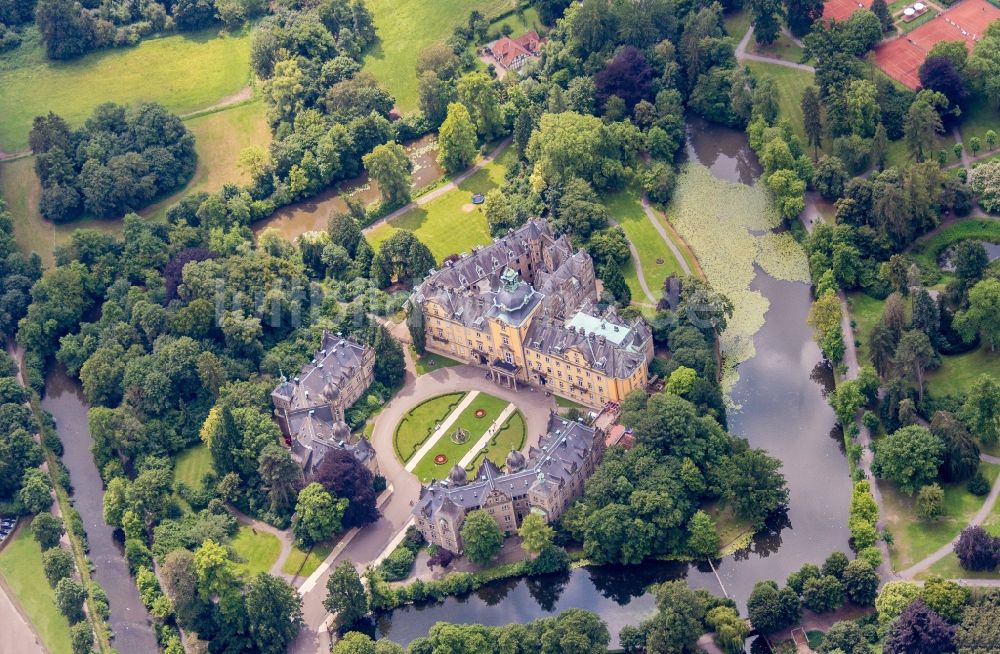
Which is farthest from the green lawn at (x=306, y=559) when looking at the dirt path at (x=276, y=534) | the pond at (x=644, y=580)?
the pond at (x=644, y=580)

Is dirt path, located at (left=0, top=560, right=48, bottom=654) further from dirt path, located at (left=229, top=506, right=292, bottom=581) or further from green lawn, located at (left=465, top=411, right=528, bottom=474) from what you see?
green lawn, located at (left=465, top=411, right=528, bottom=474)

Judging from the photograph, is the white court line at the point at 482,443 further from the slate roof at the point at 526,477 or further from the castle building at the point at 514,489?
the slate roof at the point at 526,477

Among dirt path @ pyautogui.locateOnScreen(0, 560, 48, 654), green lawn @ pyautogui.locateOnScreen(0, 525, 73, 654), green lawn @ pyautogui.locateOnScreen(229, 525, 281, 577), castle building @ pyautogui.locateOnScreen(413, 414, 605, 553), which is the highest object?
castle building @ pyautogui.locateOnScreen(413, 414, 605, 553)

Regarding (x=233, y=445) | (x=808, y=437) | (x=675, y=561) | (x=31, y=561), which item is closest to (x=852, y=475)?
(x=808, y=437)

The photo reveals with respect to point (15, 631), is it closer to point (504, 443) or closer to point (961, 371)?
point (504, 443)

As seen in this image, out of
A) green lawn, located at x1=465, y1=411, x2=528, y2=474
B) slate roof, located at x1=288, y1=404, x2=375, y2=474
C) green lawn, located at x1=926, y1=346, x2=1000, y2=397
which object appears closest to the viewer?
slate roof, located at x1=288, y1=404, x2=375, y2=474

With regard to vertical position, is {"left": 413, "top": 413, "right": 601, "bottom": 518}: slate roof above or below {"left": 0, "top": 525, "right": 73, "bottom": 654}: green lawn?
above

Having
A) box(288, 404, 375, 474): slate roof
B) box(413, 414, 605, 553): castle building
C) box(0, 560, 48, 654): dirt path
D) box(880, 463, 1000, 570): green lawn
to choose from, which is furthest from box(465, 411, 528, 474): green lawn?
box(0, 560, 48, 654): dirt path

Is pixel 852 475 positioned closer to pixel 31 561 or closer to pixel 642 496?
pixel 642 496
